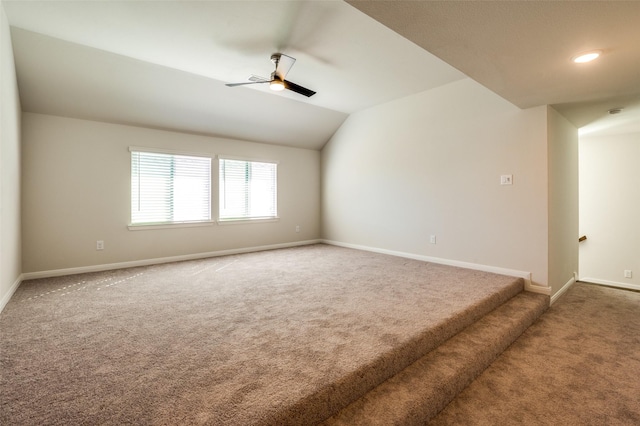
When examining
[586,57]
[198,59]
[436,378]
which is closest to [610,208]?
[586,57]

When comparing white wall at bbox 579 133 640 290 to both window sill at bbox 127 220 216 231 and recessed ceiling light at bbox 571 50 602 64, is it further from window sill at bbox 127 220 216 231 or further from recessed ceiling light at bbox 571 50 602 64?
window sill at bbox 127 220 216 231

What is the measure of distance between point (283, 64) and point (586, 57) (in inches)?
104

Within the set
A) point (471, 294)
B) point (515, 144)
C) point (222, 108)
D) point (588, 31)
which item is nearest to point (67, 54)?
point (222, 108)

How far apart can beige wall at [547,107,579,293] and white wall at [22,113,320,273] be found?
16.4 feet

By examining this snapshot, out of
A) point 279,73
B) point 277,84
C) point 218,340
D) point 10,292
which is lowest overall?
point 218,340

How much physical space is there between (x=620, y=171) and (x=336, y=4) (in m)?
6.01

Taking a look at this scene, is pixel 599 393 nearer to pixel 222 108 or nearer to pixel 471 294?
pixel 471 294

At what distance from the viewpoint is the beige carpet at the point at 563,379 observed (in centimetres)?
180

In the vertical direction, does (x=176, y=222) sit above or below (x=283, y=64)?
below

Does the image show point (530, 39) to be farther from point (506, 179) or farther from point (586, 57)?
point (506, 179)

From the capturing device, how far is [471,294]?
3.07m

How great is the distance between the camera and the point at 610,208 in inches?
211

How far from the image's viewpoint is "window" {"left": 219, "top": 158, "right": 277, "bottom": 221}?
553cm

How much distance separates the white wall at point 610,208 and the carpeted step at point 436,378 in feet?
13.4
